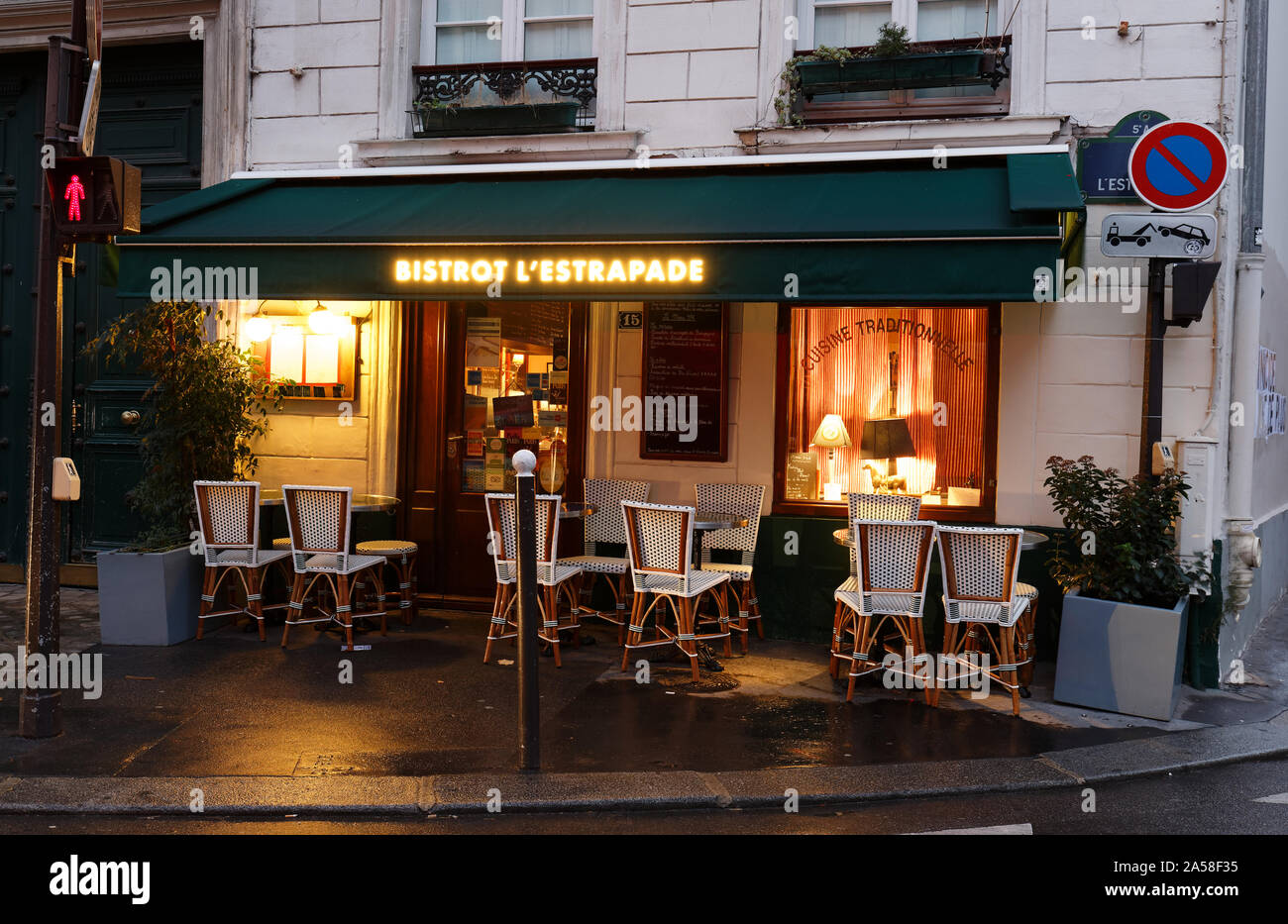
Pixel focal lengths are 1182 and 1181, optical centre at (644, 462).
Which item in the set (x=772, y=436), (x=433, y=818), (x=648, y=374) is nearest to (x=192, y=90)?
(x=648, y=374)

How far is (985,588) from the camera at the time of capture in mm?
6547

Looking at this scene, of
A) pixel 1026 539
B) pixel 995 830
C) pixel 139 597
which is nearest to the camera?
pixel 995 830

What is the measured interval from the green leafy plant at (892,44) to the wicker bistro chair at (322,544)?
455cm

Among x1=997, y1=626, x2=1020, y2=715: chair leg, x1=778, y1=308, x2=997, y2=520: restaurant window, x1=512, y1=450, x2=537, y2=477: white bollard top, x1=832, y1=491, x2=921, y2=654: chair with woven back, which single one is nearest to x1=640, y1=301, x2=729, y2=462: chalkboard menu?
x1=778, y1=308, x2=997, y2=520: restaurant window

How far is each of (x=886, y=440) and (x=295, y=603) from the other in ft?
13.2

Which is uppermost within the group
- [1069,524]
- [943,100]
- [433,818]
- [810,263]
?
[943,100]

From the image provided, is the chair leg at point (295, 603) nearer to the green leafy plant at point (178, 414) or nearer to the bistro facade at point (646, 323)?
the green leafy plant at point (178, 414)

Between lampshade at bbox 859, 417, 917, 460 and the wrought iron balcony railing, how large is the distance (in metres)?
2.99

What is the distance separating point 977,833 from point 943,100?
5074 mm

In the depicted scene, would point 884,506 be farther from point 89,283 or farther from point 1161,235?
point 89,283

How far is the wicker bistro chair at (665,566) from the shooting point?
23.0 feet

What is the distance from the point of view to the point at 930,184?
7.33 metres

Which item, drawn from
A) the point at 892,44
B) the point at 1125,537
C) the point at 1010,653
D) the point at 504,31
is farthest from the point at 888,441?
the point at 504,31

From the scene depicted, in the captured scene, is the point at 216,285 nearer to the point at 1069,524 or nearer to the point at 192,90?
the point at 192,90
